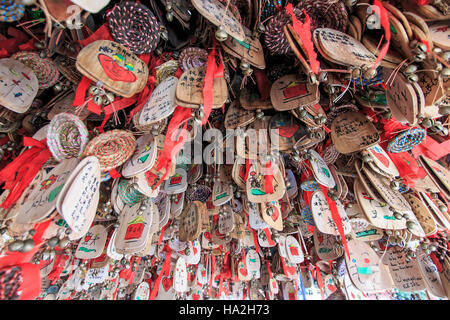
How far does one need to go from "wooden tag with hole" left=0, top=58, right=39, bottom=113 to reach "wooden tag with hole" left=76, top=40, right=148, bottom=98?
0.19 metres

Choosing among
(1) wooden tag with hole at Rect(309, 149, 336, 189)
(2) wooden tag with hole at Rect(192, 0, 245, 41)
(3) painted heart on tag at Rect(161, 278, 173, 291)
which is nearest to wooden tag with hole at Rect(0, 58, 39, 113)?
(2) wooden tag with hole at Rect(192, 0, 245, 41)

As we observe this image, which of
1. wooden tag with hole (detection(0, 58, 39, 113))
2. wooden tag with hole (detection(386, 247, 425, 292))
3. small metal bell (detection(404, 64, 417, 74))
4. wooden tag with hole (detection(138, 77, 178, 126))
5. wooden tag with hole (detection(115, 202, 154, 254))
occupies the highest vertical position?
wooden tag with hole (detection(0, 58, 39, 113))

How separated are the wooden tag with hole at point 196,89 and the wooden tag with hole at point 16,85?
35 centimetres

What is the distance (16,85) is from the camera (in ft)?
1.53

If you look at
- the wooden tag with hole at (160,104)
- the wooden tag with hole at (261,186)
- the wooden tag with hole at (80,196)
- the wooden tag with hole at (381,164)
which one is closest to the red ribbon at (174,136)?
the wooden tag with hole at (160,104)

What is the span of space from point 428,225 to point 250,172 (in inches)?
23.4

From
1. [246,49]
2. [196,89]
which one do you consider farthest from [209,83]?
[246,49]

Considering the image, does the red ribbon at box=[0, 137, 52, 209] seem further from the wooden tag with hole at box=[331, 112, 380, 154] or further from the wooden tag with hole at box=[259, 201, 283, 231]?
the wooden tag with hole at box=[331, 112, 380, 154]

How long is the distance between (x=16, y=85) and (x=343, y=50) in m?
0.74

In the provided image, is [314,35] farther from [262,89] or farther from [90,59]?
[90,59]

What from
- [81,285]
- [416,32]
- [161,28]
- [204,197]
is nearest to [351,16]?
[416,32]

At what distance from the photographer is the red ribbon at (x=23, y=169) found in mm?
481

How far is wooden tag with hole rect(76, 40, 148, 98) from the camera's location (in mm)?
415

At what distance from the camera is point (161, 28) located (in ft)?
1.67
